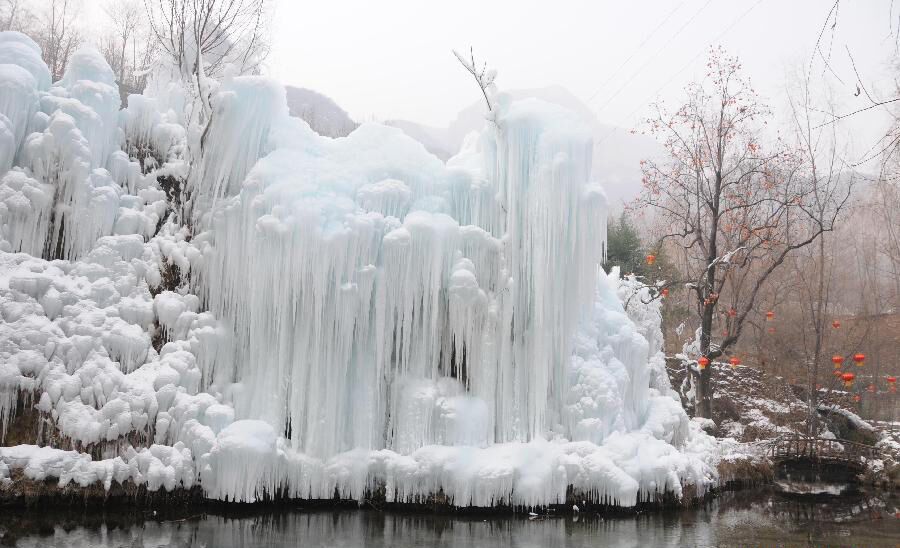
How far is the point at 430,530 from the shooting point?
784 cm

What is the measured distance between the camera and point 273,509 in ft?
26.9

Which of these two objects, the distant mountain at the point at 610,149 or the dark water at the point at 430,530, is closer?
the dark water at the point at 430,530

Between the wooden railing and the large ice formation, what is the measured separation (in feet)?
13.6

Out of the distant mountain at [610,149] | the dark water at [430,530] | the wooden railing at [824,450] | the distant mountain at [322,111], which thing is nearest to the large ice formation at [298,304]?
the dark water at [430,530]

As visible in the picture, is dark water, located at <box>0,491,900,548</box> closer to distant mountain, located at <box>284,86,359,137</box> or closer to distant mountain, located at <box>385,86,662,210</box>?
distant mountain, located at <box>284,86,359,137</box>

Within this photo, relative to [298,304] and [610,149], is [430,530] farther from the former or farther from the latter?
[610,149]

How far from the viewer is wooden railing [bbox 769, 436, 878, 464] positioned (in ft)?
42.4

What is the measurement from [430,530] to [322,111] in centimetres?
3698

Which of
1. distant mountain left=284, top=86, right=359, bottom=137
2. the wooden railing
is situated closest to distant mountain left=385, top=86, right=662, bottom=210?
distant mountain left=284, top=86, right=359, bottom=137

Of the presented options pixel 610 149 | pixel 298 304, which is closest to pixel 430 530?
Answer: pixel 298 304

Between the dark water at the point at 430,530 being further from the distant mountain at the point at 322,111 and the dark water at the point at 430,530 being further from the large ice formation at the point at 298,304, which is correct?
the distant mountain at the point at 322,111

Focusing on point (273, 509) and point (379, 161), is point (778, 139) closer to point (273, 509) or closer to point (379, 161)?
point (379, 161)

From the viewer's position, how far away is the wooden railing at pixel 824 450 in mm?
12924

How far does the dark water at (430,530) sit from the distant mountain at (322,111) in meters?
28.4
